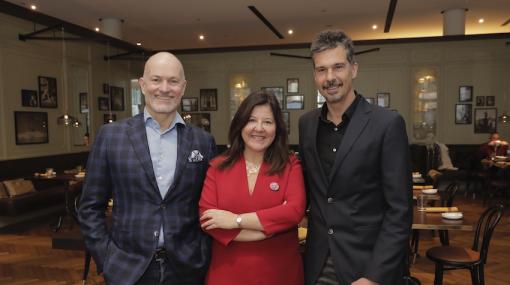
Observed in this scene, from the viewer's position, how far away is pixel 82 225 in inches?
75.8

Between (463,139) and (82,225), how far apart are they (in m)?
11.6

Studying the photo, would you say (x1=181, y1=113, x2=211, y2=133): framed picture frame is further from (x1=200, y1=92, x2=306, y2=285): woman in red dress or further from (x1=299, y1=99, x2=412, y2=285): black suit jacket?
(x1=299, y1=99, x2=412, y2=285): black suit jacket

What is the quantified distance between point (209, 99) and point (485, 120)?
811 centimetres

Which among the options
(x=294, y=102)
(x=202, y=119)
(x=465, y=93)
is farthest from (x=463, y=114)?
(x=202, y=119)

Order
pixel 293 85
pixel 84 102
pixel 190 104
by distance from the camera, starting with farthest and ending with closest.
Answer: pixel 190 104, pixel 293 85, pixel 84 102

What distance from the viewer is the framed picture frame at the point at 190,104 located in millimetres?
12984

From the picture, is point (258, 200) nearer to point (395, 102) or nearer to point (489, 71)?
point (395, 102)

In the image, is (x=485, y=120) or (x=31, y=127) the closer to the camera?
(x=31, y=127)

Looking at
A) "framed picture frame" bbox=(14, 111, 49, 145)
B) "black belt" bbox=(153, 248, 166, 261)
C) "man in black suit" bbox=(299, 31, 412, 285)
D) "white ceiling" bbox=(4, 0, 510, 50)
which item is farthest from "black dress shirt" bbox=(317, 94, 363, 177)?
"framed picture frame" bbox=(14, 111, 49, 145)

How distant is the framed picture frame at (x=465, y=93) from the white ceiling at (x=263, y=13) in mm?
1864

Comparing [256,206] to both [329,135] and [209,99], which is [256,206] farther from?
[209,99]

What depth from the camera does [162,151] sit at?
1956 mm

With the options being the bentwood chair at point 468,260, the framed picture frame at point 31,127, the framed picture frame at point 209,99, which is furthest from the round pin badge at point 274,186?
the framed picture frame at point 209,99

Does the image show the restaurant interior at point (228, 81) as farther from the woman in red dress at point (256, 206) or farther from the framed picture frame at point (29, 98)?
the woman in red dress at point (256, 206)
